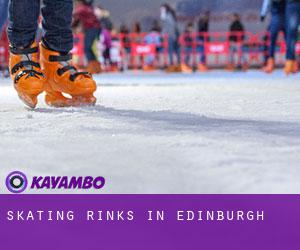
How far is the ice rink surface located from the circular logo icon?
21 millimetres

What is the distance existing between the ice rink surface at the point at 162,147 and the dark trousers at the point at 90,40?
208 inches

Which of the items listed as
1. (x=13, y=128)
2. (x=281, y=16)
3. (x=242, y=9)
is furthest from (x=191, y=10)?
(x=13, y=128)

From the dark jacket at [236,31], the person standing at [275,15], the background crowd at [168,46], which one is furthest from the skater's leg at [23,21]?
the dark jacket at [236,31]

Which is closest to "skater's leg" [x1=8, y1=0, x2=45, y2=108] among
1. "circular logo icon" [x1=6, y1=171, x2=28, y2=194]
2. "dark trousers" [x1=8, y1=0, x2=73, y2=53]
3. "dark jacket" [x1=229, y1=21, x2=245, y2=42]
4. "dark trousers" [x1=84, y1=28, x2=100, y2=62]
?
"dark trousers" [x1=8, y1=0, x2=73, y2=53]

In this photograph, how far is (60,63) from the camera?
254cm

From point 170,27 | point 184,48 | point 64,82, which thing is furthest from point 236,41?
point 64,82

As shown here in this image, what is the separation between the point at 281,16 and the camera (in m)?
6.37

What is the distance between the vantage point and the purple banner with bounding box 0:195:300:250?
0.89 m

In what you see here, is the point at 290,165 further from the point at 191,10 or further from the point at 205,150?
the point at 191,10

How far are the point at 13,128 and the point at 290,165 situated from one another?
0.86 metres

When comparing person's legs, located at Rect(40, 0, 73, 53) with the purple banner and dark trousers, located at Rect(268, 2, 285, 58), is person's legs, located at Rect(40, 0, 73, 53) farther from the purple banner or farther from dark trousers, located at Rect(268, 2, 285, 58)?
dark trousers, located at Rect(268, 2, 285, 58)

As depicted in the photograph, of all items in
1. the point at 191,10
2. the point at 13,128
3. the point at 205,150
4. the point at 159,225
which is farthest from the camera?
the point at 191,10

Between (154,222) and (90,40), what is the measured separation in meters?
6.83

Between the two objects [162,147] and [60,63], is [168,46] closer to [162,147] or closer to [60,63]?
[60,63]
